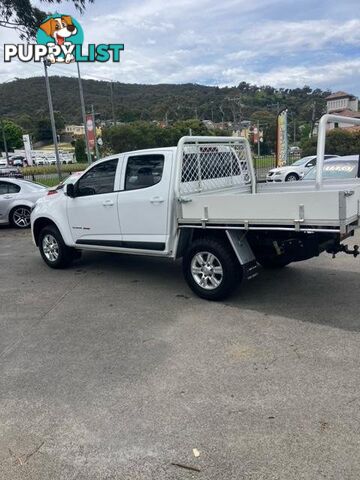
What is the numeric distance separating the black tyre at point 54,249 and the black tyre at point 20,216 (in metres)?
5.07

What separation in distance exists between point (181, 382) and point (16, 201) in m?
9.99

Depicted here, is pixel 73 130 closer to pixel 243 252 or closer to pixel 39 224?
pixel 39 224

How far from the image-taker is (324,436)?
2.85 m

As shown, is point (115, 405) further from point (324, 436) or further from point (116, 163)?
point (116, 163)

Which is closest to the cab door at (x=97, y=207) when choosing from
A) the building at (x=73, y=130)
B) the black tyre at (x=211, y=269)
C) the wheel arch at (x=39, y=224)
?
the wheel arch at (x=39, y=224)

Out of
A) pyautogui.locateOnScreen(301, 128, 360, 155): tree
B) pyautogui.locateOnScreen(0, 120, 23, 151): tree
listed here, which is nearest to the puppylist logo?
pyautogui.locateOnScreen(301, 128, 360, 155): tree

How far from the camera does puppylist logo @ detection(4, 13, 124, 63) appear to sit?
557 inches

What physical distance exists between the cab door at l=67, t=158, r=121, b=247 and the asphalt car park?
2.92ft

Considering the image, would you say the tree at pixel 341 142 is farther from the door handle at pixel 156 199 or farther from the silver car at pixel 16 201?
the door handle at pixel 156 199

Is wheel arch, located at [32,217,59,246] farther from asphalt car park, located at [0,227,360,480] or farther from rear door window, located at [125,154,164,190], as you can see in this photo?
rear door window, located at [125,154,164,190]

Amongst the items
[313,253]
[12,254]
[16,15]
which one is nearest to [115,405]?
[313,253]

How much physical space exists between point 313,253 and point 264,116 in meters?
72.8

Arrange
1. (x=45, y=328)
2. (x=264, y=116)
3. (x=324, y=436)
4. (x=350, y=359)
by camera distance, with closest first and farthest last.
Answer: (x=324, y=436), (x=350, y=359), (x=45, y=328), (x=264, y=116)

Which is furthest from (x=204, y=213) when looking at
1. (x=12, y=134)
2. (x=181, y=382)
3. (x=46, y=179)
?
(x=12, y=134)
